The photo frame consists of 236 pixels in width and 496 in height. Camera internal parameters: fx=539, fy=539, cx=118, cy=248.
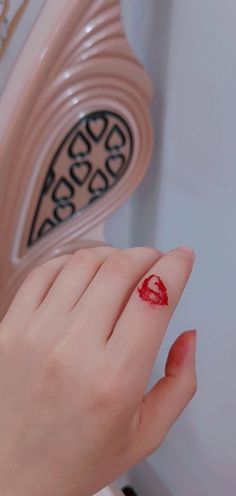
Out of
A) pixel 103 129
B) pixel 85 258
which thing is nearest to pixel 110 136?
pixel 103 129

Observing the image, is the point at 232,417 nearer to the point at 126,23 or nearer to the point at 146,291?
the point at 146,291

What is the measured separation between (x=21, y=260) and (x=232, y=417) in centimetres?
35

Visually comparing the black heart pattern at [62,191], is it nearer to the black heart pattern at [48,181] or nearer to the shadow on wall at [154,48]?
the black heart pattern at [48,181]

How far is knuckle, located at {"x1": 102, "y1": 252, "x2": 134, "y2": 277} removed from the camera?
1.45 feet

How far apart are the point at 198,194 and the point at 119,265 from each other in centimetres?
26

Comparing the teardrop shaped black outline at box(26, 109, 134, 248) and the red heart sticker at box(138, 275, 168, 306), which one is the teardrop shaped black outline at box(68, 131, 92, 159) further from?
the red heart sticker at box(138, 275, 168, 306)

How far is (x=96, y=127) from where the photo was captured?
0.67m

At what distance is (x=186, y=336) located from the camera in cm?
47

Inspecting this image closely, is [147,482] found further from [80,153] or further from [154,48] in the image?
[154,48]

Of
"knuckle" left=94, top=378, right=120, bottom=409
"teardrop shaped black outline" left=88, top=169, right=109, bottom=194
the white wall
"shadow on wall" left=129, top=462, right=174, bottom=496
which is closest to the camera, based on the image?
"knuckle" left=94, top=378, right=120, bottom=409

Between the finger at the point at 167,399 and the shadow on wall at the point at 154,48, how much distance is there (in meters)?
0.34

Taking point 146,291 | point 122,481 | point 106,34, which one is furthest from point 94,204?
point 122,481

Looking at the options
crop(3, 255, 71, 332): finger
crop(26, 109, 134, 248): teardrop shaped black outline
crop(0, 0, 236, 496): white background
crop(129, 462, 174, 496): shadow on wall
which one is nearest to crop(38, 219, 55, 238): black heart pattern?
crop(26, 109, 134, 248): teardrop shaped black outline

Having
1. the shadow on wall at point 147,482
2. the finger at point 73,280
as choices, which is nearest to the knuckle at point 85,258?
the finger at point 73,280
